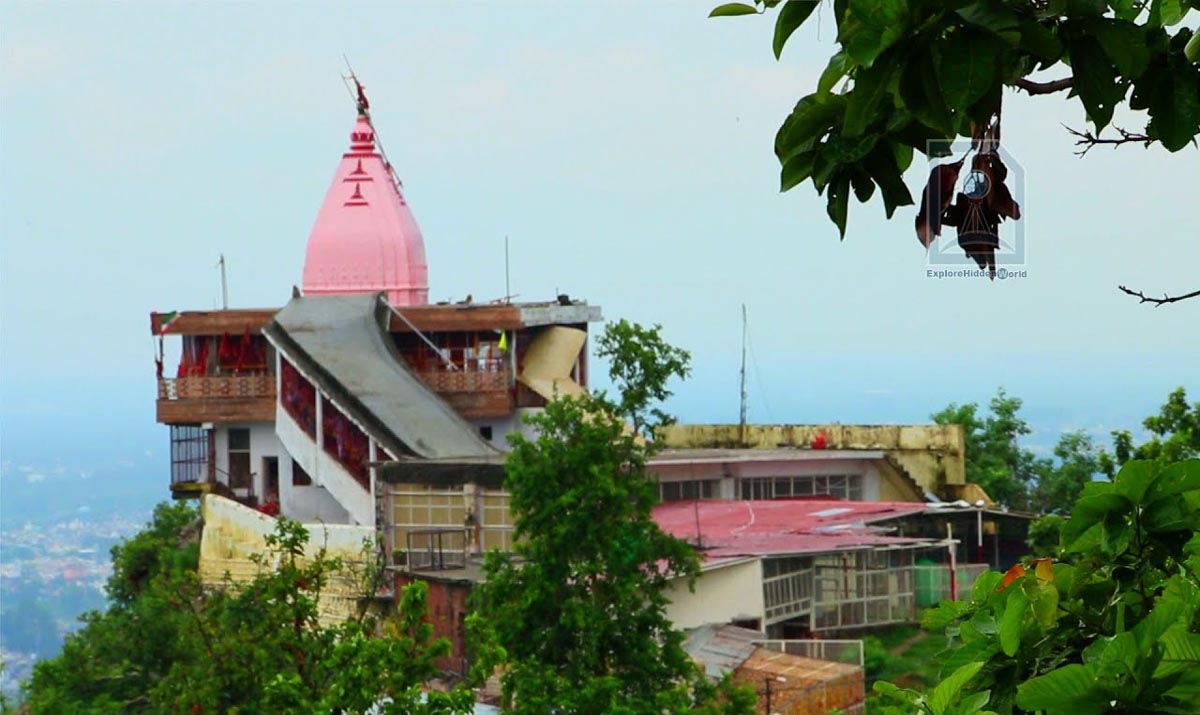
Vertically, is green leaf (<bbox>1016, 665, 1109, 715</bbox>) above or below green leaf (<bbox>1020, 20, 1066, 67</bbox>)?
below

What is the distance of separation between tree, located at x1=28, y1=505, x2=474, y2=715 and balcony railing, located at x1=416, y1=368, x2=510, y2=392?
420cm

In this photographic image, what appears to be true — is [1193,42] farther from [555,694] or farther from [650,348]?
[650,348]

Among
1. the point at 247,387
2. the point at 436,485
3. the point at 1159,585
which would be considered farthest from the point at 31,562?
the point at 1159,585

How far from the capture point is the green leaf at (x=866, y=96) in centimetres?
370

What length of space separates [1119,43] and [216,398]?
1211 inches

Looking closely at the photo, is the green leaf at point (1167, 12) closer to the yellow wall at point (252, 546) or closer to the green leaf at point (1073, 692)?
the green leaf at point (1073, 692)

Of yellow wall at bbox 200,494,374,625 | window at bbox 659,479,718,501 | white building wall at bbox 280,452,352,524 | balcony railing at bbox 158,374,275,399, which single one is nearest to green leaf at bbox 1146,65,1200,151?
yellow wall at bbox 200,494,374,625

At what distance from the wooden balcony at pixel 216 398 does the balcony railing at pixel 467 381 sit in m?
2.54

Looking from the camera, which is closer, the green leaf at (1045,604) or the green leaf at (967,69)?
the green leaf at (967,69)

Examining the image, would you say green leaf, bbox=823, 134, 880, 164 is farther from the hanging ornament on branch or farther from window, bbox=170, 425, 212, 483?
window, bbox=170, 425, 212, 483

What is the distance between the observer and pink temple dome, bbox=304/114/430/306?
36.6 meters

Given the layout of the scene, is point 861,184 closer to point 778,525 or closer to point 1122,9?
point 1122,9

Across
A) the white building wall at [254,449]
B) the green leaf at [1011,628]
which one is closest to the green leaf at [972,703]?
the green leaf at [1011,628]

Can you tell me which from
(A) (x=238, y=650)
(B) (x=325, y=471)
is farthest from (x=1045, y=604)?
(B) (x=325, y=471)
